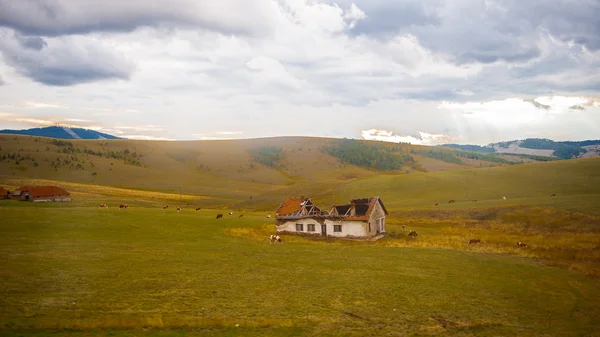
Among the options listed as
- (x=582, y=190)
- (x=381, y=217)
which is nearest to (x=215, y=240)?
(x=381, y=217)

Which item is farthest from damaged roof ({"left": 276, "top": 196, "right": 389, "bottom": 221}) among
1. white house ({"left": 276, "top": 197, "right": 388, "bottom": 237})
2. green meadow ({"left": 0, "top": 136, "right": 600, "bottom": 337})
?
green meadow ({"left": 0, "top": 136, "right": 600, "bottom": 337})

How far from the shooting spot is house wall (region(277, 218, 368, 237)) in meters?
58.8

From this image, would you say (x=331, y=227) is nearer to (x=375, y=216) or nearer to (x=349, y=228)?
(x=349, y=228)

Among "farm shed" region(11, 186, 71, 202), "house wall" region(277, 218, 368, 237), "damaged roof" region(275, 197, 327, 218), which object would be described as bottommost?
"house wall" region(277, 218, 368, 237)

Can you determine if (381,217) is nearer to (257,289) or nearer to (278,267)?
(278,267)

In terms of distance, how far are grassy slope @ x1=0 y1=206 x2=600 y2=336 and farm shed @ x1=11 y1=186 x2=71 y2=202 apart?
1707 inches

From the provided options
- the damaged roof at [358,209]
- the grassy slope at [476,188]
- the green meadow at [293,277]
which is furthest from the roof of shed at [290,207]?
the grassy slope at [476,188]

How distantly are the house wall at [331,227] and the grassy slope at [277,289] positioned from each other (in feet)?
39.6

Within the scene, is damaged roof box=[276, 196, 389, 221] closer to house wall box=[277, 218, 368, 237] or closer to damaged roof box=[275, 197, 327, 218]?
damaged roof box=[275, 197, 327, 218]

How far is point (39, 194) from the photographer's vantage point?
85.9 m

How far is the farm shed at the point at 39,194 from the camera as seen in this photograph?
85.0 metres

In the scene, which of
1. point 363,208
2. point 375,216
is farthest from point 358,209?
point 375,216

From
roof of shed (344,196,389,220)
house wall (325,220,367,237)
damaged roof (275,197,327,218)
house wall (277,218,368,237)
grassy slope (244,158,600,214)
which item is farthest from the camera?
grassy slope (244,158,600,214)

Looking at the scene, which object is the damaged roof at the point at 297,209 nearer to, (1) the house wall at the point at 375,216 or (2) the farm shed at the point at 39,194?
(1) the house wall at the point at 375,216
